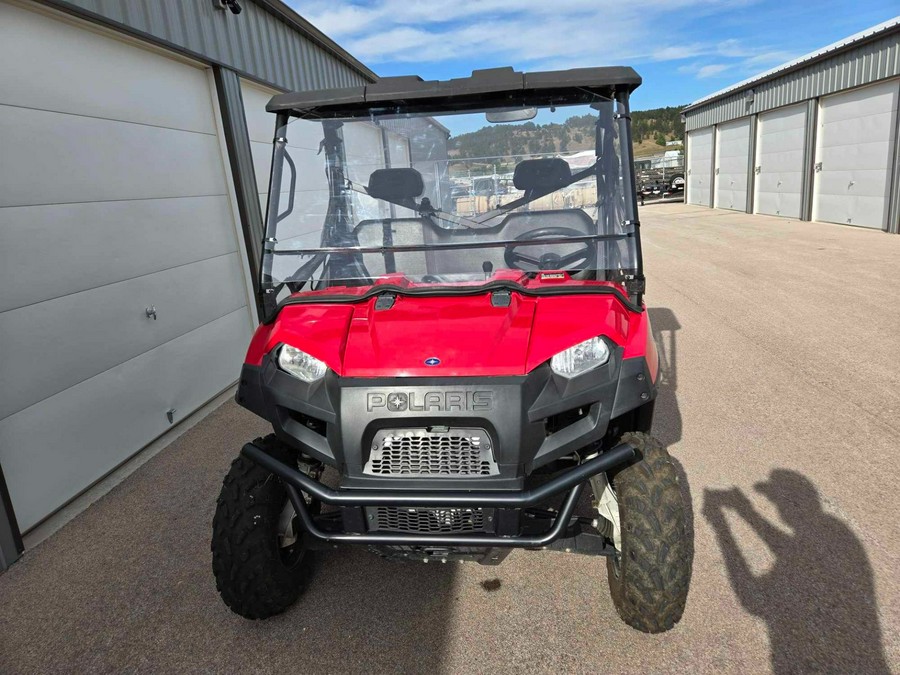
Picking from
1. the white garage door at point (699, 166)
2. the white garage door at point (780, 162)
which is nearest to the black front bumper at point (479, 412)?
the white garage door at point (780, 162)

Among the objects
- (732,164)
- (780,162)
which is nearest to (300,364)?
(780,162)

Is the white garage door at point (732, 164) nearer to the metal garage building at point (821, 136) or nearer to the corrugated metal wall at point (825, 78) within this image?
the metal garage building at point (821, 136)

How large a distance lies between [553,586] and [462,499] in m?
1.00

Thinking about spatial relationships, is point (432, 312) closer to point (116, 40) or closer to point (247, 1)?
point (116, 40)

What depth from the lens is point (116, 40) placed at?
445 centimetres

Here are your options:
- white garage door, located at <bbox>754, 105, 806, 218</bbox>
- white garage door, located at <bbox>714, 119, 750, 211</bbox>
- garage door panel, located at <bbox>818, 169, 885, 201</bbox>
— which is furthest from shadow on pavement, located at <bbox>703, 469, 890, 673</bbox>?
white garage door, located at <bbox>714, 119, 750, 211</bbox>

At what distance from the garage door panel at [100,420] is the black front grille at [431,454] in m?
2.47

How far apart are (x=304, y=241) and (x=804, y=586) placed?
264cm

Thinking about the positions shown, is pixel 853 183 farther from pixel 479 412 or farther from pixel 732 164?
pixel 479 412

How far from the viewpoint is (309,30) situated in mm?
7977

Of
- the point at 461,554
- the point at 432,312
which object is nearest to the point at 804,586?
the point at 461,554

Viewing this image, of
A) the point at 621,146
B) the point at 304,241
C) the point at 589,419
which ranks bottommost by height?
the point at 589,419

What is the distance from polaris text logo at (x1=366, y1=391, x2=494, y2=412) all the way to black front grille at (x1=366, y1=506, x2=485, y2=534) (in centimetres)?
35

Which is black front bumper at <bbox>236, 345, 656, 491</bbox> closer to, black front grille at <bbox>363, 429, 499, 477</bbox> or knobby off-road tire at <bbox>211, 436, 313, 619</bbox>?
black front grille at <bbox>363, 429, 499, 477</bbox>
